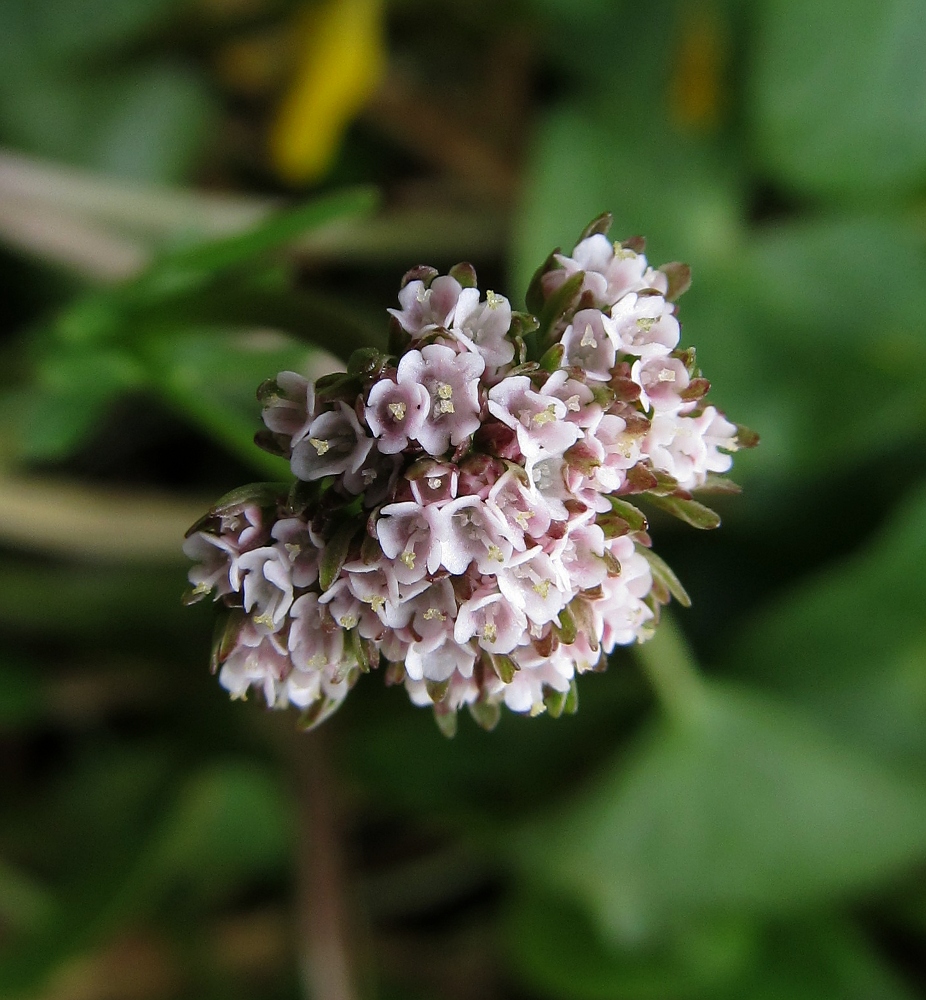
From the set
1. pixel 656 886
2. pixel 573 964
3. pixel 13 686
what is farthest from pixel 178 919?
pixel 656 886

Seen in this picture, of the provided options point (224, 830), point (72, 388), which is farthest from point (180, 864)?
point (72, 388)

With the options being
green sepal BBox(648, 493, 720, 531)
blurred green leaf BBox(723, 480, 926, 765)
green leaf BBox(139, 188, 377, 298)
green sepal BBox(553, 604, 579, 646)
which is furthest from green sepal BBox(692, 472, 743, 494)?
blurred green leaf BBox(723, 480, 926, 765)

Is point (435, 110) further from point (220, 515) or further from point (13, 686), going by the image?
point (220, 515)

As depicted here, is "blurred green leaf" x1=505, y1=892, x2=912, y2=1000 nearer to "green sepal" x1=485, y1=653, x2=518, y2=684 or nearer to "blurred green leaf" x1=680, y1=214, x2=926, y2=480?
"blurred green leaf" x1=680, y1=214, x2=926, y2=480

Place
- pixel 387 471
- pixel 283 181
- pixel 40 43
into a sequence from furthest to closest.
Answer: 1. pixel 283 181
2. pixel 40 43
3. pixel 387 471

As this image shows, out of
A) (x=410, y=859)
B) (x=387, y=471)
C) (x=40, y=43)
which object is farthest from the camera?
(x=410, y=859)

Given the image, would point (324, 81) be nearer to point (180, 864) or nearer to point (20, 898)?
point (180, 864)
